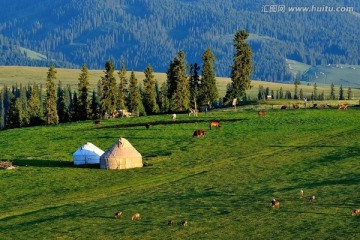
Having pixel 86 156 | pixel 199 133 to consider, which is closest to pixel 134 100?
pixel 199 133

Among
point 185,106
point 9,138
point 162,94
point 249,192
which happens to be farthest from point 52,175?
point 162,94

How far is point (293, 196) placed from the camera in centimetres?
5534

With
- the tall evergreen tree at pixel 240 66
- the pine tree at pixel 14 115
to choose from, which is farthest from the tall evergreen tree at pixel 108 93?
the tall evergreen tree at pixel 240 66

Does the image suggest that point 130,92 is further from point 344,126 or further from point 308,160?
point 308,160

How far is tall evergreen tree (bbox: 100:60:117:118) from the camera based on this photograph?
154500 millimetres

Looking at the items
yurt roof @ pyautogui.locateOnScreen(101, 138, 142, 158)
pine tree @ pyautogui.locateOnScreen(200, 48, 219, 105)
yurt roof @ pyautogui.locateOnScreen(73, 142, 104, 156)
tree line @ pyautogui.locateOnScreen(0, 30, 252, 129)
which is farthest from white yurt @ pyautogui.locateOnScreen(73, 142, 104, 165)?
pine tree @ pyautogui.locateOnScreen(200, 48, 219, 105)

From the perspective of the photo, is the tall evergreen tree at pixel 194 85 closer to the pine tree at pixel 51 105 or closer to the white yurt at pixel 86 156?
the pine tree at pixel 51 105

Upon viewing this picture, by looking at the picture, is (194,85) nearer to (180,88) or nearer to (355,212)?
(180,88)

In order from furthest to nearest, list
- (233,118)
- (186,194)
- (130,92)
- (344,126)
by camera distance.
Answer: (130,92) < (233,118) < (344,126) < (186,194)

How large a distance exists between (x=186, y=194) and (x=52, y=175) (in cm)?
2030

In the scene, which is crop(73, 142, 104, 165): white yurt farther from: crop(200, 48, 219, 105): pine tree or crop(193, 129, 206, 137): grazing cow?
crop(200, 48, 219, 105): pine tree

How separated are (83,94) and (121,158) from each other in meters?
79.1

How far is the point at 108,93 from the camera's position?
508ft

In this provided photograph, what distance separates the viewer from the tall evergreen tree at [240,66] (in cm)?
15175
